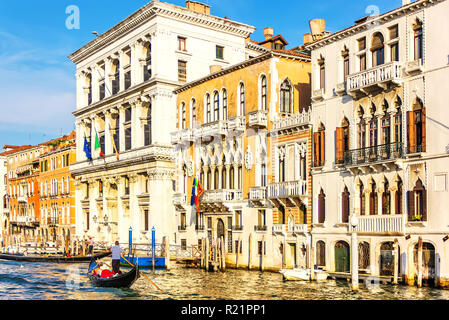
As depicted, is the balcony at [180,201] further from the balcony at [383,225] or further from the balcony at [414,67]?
the balcony at [414,67]

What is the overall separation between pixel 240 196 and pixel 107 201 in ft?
54.3

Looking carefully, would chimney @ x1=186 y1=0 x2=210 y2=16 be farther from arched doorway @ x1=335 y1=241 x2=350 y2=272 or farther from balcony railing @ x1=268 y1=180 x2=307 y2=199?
arched doorway @ x1=335 y1=241 x2=350 y2=272

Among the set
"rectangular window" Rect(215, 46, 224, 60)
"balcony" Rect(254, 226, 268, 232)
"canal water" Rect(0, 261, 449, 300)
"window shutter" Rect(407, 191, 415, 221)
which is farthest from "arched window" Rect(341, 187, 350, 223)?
"rectangular window" Rect(215, 46, 224, 60)

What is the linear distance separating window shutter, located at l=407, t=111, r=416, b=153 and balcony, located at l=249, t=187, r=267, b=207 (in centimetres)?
943

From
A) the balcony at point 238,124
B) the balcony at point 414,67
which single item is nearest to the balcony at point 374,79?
the balcony at point 414,67

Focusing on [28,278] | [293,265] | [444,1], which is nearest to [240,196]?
[293,265]

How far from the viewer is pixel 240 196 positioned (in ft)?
109

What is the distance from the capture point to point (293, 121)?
1161 inches

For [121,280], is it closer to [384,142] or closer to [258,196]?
[258,196]

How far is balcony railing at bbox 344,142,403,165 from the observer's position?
77.4 feet

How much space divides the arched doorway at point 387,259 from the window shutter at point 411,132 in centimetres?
355

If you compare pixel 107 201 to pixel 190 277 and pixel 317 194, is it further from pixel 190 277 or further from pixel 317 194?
pixel 317 194

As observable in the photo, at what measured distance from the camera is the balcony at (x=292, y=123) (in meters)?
28.6

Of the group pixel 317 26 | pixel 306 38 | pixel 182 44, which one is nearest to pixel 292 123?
pixel 317 26
